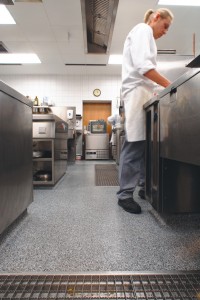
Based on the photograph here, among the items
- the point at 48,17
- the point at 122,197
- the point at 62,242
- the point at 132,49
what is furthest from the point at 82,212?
the point at 48,17

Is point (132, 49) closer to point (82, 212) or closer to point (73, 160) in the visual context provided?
point (82, 212)

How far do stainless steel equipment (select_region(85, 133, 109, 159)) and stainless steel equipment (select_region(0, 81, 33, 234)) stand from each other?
4377 millimetres

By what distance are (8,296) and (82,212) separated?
81 cm

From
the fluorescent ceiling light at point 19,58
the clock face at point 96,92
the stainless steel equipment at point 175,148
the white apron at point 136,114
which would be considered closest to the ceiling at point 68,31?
the fluorescent ceiling light at point 19,58

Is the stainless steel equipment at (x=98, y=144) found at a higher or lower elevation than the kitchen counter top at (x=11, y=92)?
lower

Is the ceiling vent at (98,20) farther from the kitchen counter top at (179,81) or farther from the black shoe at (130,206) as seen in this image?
the black shoe at (130,206)

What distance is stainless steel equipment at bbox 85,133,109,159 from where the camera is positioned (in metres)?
5.78

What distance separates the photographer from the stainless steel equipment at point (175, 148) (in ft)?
2.63

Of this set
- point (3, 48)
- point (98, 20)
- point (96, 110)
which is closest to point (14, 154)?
point (98, 20)

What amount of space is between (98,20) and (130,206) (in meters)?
1.90

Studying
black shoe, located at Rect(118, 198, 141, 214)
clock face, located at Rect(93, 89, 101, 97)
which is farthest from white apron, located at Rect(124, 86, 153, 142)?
clock face, located at Rect(93, 89, 101, 97)

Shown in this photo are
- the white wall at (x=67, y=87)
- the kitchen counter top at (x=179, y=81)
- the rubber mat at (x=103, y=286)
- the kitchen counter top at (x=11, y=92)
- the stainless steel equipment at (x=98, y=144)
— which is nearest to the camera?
the rubber mat at (x=103, y=286)

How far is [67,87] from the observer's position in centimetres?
604

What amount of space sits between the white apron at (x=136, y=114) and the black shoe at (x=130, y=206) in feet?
1.30
